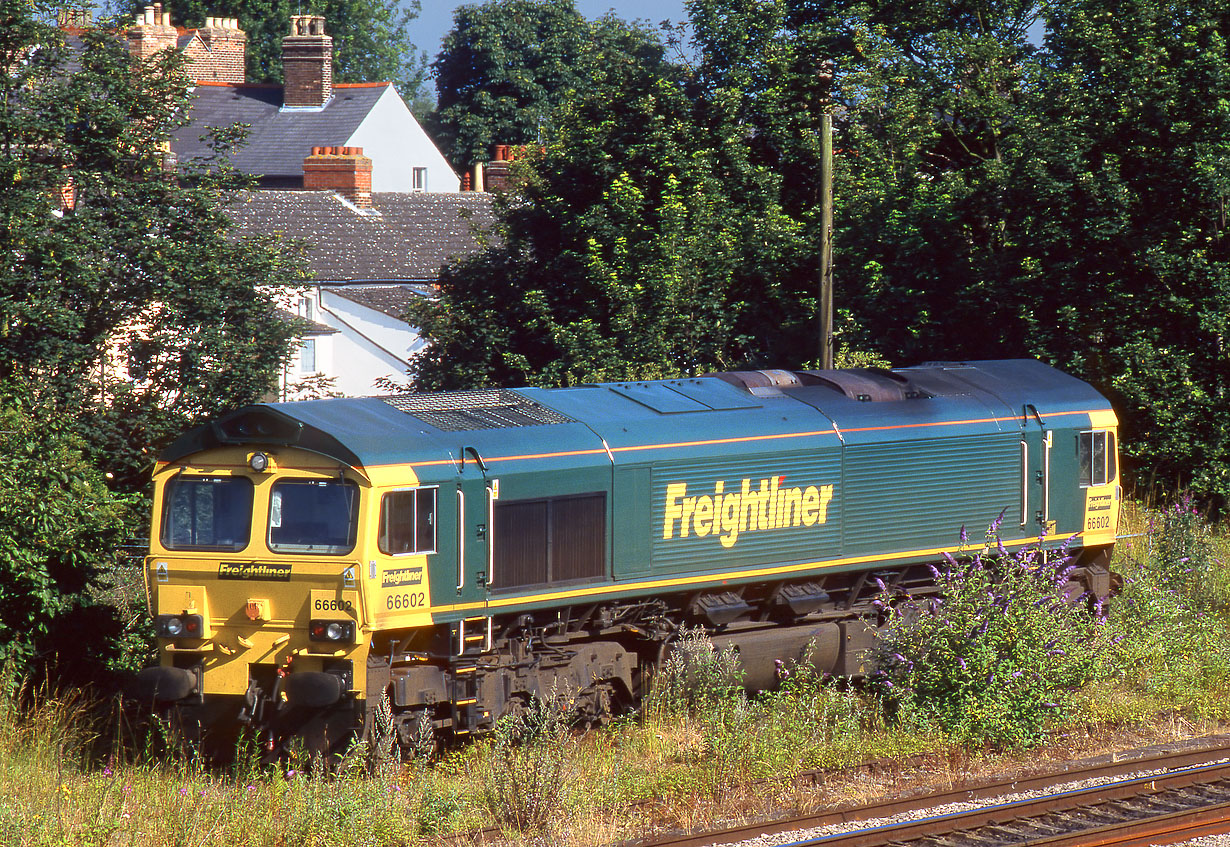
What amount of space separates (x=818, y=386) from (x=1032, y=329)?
863 cm

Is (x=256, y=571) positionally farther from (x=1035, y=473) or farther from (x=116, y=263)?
(x=1035, y=473)

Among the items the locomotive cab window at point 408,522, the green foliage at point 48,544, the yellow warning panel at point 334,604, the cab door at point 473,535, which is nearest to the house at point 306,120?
the green foliage at point 48,544

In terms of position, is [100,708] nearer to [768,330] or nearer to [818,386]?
[818,386]

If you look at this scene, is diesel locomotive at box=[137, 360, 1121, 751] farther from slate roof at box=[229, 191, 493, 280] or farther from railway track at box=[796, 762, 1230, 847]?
slate roof at box=[229, 191, 493, 280]

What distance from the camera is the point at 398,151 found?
55.2m

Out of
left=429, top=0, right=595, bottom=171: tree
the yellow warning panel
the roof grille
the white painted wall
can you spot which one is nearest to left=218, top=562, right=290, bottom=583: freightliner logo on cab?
the yellow warning panel

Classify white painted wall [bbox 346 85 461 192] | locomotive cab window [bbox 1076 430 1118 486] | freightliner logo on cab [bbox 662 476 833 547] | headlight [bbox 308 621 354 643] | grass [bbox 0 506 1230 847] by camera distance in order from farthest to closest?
white painted wall [bbox 346 85 461 192]
locomotive cab window [bbox 1076 430 1118 486]
freightliner logo on cab [bbox 662 476 833 547]
headlight [bbox 308 621 354 643]
grass [bbox 0 506 1230 847]

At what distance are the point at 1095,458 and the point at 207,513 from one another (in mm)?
9507

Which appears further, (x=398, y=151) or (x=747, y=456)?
(x=398, y=151)

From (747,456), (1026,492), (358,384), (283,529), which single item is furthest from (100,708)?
(358,384)

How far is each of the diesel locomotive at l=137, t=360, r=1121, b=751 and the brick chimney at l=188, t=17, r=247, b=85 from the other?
171ft

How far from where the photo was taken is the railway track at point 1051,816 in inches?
373

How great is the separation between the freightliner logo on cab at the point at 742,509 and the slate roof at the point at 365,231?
884 inches

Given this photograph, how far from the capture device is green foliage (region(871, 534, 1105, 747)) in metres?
11.7
